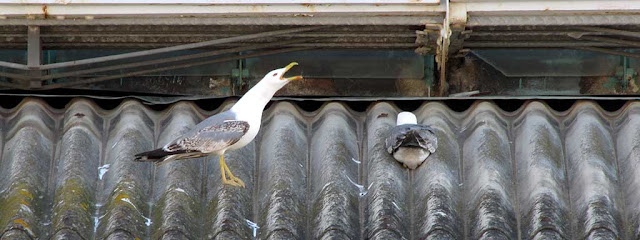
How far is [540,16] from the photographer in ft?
20.2

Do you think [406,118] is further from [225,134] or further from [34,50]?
[34,50]

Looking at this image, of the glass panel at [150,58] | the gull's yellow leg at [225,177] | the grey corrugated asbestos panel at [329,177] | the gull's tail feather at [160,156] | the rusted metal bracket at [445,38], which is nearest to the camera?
the grey corrugated asbestos panel at [329,177]

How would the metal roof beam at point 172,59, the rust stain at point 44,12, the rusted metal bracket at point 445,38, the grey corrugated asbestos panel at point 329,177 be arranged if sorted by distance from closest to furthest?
the grey corrugated asbestos panel at point 329,177
the rusted metal bracket at point 445,38
the rust stain at point 44,12
the metal roof beam at point 172,59

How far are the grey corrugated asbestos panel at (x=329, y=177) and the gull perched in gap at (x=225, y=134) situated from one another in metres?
0.13

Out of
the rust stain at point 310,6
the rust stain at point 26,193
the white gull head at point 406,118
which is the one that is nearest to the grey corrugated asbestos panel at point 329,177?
the rust stain at point 26,193

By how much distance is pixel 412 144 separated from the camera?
5945mm

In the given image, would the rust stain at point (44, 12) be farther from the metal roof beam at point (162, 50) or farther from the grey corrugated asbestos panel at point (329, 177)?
the grey corrugated asbestos panel at point (329, 177)

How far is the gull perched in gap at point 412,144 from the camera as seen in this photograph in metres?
5.96

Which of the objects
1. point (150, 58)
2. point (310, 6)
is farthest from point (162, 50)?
point (310, 6)

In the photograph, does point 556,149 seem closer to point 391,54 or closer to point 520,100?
point 520,100

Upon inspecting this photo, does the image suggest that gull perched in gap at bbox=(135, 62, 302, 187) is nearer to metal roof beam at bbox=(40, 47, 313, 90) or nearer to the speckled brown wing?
the speckled brown wing

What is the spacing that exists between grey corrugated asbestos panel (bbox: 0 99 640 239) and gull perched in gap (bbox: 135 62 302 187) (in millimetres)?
132

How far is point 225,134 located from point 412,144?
32.0 inches

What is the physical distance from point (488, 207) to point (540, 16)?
106cm
